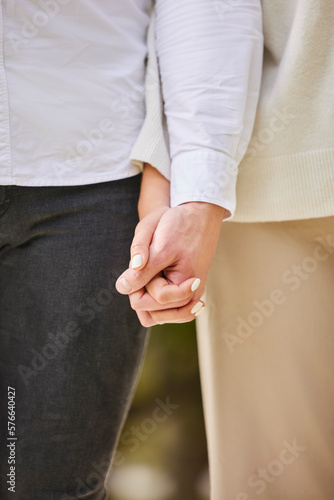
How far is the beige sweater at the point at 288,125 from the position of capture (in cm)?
66

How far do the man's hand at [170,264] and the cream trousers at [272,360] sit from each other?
0.18 meters

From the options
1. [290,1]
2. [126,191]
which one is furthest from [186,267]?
[290,1]

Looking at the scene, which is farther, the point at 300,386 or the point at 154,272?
the point at 300,386

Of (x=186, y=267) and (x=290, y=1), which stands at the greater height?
(x=290, y=1)

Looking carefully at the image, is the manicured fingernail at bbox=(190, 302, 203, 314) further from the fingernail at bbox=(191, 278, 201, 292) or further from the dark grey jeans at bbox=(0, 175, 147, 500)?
the dark grey jeans at bbox=(0, 175, 147, 500)

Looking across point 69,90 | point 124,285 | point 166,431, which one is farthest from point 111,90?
A: point 166,431

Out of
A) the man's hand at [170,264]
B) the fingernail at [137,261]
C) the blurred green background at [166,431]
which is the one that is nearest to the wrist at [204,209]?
the man's hand at [170,264]

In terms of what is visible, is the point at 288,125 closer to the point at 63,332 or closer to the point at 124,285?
the point at 124,285

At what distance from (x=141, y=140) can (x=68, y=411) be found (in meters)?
0.43

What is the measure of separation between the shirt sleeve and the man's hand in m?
0.04

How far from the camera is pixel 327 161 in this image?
67 centimetres

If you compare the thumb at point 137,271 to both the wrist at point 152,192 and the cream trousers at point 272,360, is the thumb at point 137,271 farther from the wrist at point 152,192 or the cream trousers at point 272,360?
the cream trousers at point 272,360

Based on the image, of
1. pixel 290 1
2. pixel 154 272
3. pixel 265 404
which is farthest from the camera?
pixel 265 404

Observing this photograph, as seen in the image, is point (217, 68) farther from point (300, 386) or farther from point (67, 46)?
point (300, 386)
